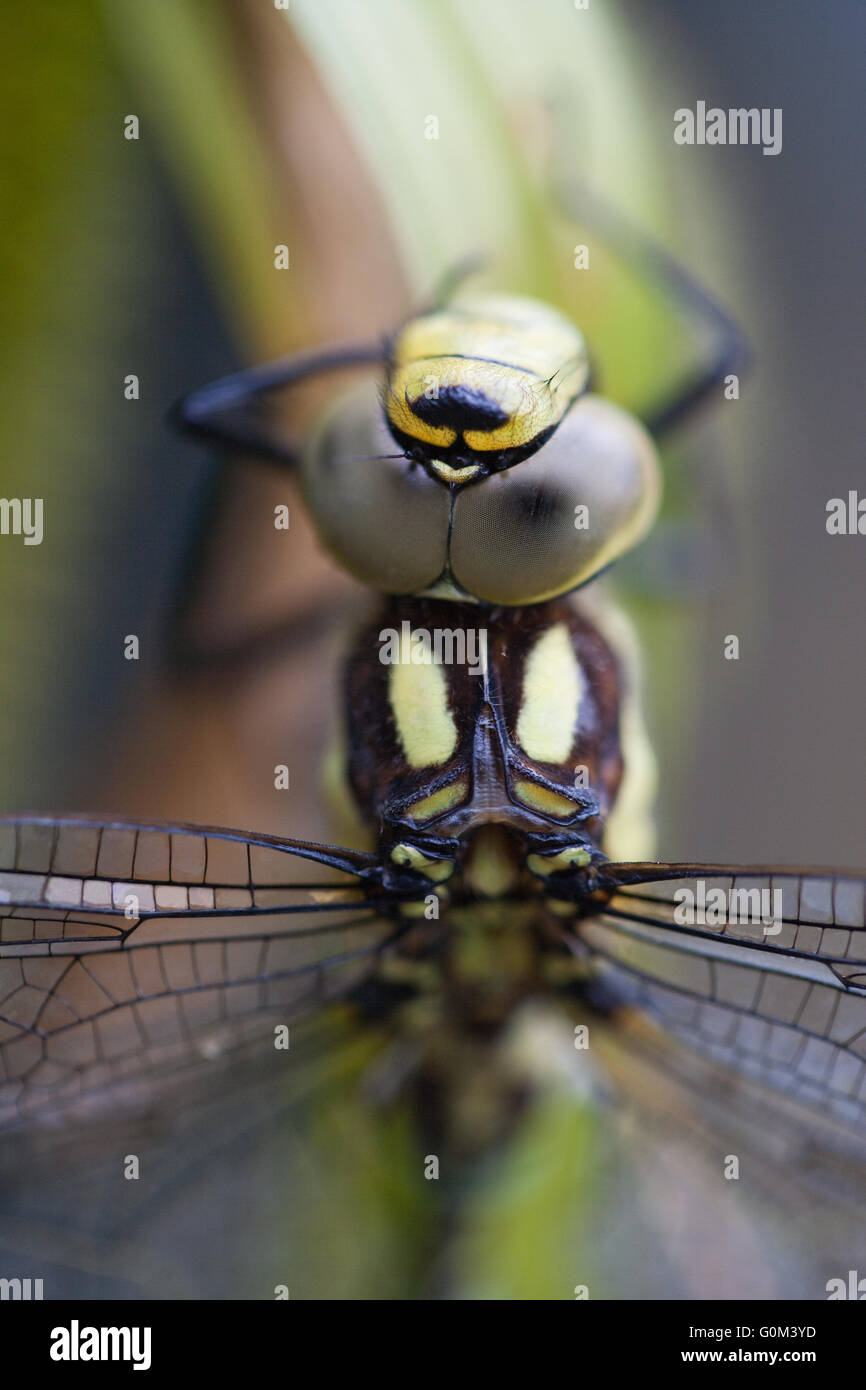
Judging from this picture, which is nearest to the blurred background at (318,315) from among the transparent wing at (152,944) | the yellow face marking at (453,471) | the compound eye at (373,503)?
the transparent wing at (152,944)

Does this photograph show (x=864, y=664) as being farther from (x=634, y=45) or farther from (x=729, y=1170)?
(x=634, y=45)

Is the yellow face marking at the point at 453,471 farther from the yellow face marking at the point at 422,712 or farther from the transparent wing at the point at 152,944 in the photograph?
the transparent wing at the point at 152,944

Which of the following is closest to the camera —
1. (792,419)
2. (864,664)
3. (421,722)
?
(421,722)

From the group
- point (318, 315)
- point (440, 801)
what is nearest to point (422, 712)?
point (440, 801)

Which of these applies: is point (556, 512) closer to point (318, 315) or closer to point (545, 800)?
point (545, 800)
